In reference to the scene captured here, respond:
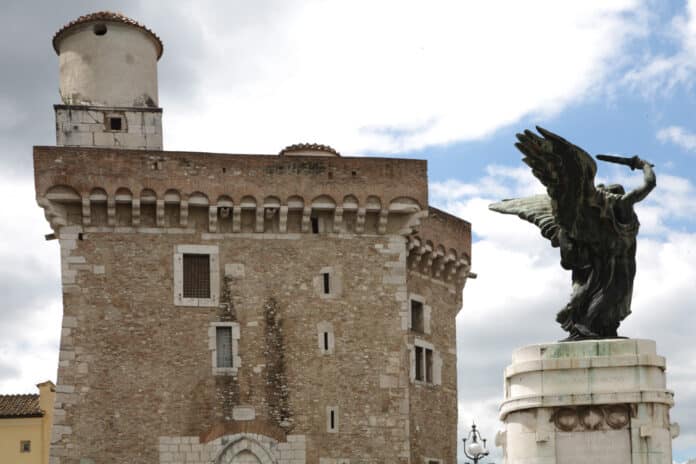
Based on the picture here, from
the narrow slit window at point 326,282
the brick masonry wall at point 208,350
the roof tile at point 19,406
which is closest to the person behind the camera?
the brick masonry wall at point 208,350

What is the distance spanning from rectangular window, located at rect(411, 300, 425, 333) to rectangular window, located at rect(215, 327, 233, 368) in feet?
19.4

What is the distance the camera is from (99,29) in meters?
40.6

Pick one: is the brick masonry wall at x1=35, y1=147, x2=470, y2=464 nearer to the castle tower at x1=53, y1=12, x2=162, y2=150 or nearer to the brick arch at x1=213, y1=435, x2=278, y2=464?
the brick arch at x1=213, y1=435, x2=278, y2=464

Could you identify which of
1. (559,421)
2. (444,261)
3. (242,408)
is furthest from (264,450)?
(559,421)

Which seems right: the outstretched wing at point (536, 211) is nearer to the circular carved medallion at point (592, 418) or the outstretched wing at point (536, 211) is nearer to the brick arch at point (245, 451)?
the circular carved medallion at point (592, 418)

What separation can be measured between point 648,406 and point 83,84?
82.7 ft

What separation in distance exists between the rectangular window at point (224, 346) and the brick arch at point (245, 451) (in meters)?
1.93

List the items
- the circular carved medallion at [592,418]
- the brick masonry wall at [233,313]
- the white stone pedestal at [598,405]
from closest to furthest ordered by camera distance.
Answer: the white stone pedestal at [598,405] → the circular carved medallion at [592,418] → the brick masonry wall at [233,313]

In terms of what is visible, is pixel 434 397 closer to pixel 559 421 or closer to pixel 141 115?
pixel 141 115

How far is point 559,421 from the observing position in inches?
750

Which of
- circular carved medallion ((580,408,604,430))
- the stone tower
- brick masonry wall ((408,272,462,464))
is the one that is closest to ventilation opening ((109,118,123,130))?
the stone tower

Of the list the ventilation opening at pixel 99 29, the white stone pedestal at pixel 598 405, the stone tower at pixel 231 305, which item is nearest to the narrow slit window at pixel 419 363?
the stone tower at pixel 231 305

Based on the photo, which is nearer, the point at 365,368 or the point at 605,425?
the point at 605,425

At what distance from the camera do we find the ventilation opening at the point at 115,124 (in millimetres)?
39938
